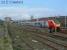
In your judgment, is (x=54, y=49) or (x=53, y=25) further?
(x=53, y=25)

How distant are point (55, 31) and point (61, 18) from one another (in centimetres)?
1051

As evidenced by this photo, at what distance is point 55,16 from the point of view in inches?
1784

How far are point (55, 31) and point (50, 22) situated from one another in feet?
6.05

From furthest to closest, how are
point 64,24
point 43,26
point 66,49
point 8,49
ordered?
1. point 43,26
2. point 64,24
3. point 66,49
4. point 8,49

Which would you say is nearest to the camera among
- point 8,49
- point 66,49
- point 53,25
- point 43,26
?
point 8,49

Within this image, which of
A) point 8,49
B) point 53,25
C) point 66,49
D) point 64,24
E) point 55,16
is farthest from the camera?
point 55,16

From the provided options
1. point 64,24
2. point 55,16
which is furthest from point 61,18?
point 64,24

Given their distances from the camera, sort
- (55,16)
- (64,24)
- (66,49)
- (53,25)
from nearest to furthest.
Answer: (66,49), (53,25), (64,24), (55,16)

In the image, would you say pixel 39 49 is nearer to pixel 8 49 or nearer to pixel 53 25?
pixel 8 49

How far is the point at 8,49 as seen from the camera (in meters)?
14.7

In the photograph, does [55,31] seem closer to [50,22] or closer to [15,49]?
[50,22]

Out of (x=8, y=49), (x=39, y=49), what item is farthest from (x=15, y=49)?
(x=39, y=49)

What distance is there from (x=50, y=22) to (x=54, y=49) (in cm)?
2146

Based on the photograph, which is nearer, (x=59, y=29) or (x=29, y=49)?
(x=29, y=49)
